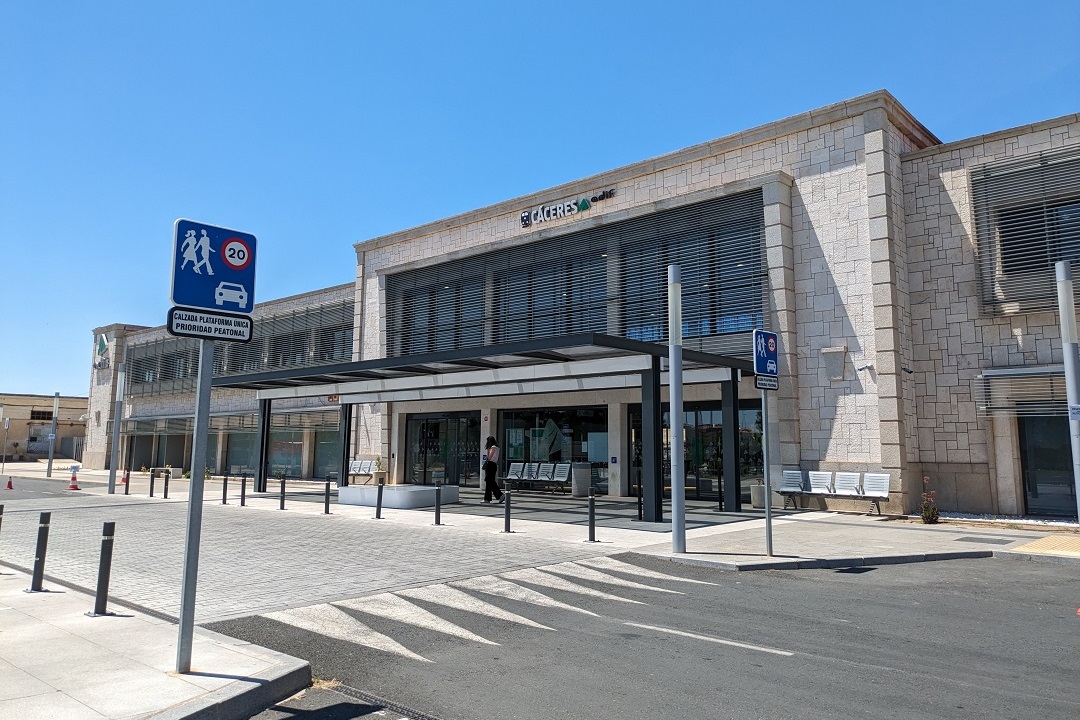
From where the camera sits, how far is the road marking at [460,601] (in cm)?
727

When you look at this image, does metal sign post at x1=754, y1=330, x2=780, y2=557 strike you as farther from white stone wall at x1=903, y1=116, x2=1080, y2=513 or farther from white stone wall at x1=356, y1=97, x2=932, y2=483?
white stone wall at x1=903, y1=116, x2=1080, y2=513

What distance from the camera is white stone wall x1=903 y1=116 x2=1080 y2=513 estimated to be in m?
16.9

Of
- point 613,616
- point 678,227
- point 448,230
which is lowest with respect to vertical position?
point 613,616

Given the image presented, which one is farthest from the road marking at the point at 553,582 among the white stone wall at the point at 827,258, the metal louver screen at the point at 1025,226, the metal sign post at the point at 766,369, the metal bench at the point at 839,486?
the metal louver screen at the point at 1025,226

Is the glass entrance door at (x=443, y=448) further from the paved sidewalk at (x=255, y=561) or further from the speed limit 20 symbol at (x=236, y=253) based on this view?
the speed limit 20 symbol at (x=236, y=253)

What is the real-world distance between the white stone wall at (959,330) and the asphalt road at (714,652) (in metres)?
9.12

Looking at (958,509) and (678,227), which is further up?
(678,227)

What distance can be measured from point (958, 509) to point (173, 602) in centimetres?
1717

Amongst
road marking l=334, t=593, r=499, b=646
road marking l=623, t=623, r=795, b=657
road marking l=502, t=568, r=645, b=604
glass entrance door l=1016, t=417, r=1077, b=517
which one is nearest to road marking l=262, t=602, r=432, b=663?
road marking l=334, t=593, r=499, b=646

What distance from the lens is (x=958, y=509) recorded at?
17.6 meters

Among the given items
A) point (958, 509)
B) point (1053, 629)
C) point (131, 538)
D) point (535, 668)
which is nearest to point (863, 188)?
point (958, 509)

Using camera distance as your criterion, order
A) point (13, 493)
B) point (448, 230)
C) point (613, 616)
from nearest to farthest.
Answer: point (613, 616) → point (13, 493) → point (448, 230)

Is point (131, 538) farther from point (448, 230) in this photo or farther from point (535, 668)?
point (448, 230)

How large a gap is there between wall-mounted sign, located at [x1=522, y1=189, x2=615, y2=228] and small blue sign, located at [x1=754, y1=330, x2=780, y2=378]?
1395 cm
